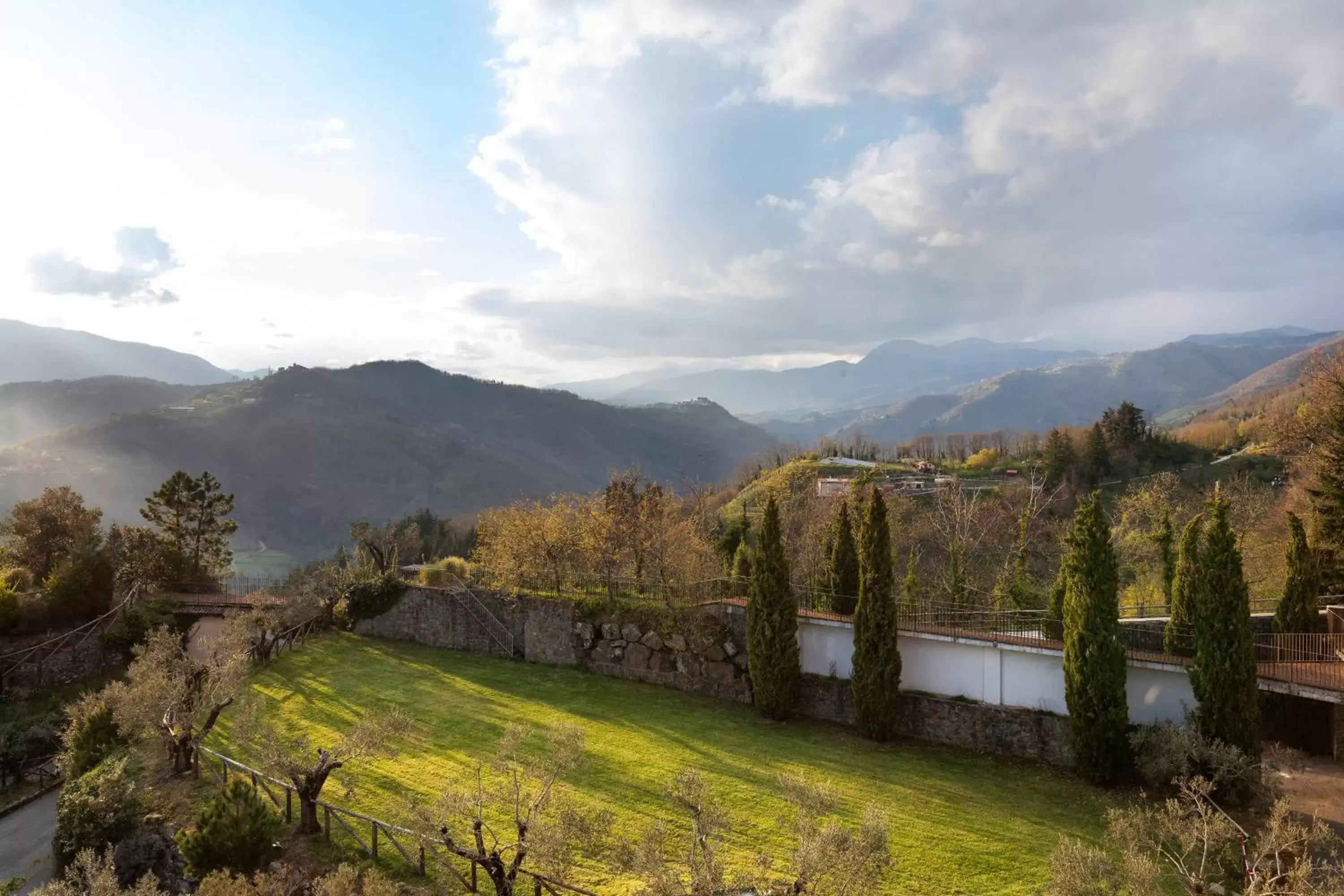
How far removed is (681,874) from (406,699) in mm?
12993

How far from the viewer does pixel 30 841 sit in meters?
17.2

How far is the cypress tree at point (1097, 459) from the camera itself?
187ft

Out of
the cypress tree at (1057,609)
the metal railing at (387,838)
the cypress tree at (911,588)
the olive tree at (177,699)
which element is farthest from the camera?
the cypress tree at (911,588)

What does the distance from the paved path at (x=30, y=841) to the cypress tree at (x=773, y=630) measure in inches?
637

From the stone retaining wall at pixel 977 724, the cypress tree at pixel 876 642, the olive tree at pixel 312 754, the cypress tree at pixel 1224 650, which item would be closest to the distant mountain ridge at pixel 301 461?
the stone retaining wall at pixel 977 724

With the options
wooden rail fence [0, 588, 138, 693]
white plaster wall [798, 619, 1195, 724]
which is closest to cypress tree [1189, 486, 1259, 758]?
white plaster wall [798, 619, 1195, 724]

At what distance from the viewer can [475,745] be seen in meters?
16.6

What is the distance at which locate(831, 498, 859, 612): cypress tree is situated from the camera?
20.7 metres

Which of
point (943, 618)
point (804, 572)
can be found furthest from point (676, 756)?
point (804, 572)

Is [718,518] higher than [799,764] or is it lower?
higher

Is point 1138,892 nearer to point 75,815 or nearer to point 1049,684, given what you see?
point 1049,684

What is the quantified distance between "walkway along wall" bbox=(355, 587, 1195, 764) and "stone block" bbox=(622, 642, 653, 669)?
3 centimetres

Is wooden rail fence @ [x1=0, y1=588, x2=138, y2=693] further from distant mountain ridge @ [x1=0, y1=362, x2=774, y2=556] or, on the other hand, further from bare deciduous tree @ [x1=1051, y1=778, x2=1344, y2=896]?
distant mountain ridge @ [x1=0, y1=362, x2=774, y2=556]

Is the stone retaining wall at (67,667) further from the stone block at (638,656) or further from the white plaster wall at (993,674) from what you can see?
the white plaster wall at (993,674)
